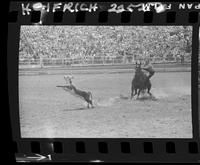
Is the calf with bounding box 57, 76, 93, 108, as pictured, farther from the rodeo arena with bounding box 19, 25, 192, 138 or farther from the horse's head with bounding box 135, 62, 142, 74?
the horse's head with bounding box 135, 62, 142, 74

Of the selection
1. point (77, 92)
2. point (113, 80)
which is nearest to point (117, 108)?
point (113, 80)

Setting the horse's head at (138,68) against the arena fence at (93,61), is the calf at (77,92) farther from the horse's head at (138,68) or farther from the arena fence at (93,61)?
the horse's head at (138,68)

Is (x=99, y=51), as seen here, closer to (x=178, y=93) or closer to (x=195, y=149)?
(x=178, y=93)

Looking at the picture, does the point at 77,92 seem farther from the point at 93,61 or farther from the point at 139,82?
the point at 139,82

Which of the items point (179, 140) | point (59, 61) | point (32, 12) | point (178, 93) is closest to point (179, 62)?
point (178, 93)

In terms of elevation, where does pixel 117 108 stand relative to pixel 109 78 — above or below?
below

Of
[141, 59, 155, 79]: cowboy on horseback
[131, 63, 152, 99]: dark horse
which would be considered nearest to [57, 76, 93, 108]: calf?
[131, 63, 152, 99]: dark horse

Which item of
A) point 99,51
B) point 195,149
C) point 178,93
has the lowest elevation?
point 195,149
